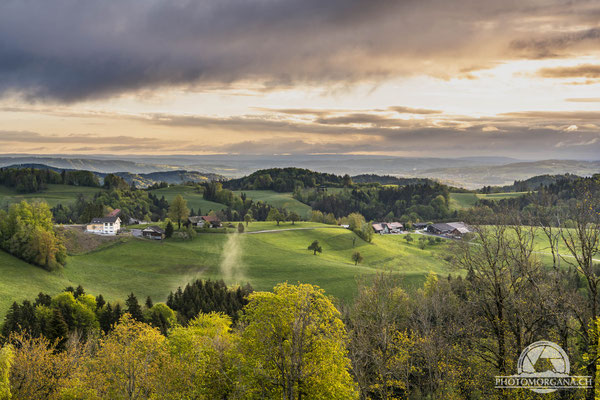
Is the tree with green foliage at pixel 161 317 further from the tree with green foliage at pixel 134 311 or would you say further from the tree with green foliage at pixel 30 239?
the tree with green foliage at pixel 30 239

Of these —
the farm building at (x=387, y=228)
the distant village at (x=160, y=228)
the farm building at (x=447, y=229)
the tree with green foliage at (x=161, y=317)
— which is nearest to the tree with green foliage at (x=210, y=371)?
the tree with green foliage at (x=161, y=317)

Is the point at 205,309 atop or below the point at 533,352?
below

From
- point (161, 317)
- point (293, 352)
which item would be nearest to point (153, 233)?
point (161, 317)

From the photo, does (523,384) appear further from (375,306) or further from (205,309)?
(205,309)

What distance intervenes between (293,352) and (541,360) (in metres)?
15.7

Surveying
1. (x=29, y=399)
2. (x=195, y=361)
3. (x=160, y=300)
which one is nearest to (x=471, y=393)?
(x=195, y=361)

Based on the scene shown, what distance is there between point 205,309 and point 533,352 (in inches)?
1982

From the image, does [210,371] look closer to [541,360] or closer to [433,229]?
[541,360]

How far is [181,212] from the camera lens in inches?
4813

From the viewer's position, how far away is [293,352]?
73.8 feet

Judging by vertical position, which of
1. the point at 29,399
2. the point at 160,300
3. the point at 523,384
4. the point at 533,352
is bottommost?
the point at 160,300

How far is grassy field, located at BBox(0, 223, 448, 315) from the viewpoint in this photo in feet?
251

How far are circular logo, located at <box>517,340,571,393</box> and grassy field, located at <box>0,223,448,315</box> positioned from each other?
52052mm

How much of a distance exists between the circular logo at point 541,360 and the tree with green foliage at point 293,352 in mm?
10610
